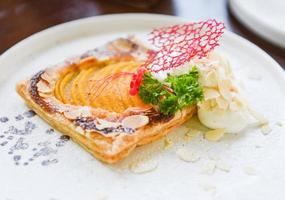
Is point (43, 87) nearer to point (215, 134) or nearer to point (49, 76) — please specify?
point (49, 76)

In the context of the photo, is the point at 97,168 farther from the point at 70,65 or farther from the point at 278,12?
the point at 278,12

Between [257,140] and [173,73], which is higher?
[173,73]

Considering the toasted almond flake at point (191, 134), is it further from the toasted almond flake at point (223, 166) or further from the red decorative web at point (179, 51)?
the red decorative web at point (179, 51)

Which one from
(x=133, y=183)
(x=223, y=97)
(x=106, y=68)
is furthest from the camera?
(x=106, y=68)

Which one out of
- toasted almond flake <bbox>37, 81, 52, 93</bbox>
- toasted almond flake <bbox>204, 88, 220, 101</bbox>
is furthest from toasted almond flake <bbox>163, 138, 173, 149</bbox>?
toasted almond flake <bbox>37, 81, 52, 93</bbox>

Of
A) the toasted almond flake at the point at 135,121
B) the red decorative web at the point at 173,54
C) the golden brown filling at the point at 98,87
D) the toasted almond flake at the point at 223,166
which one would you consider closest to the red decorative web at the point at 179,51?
the red decorative web at the point at 173,54

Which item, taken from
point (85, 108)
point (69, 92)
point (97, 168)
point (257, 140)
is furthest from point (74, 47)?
point (257, 140)

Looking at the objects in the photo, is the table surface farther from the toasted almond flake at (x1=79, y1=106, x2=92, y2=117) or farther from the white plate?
the toasted almond flake at (x1=79, y1=106, x2=92, y2=117)
